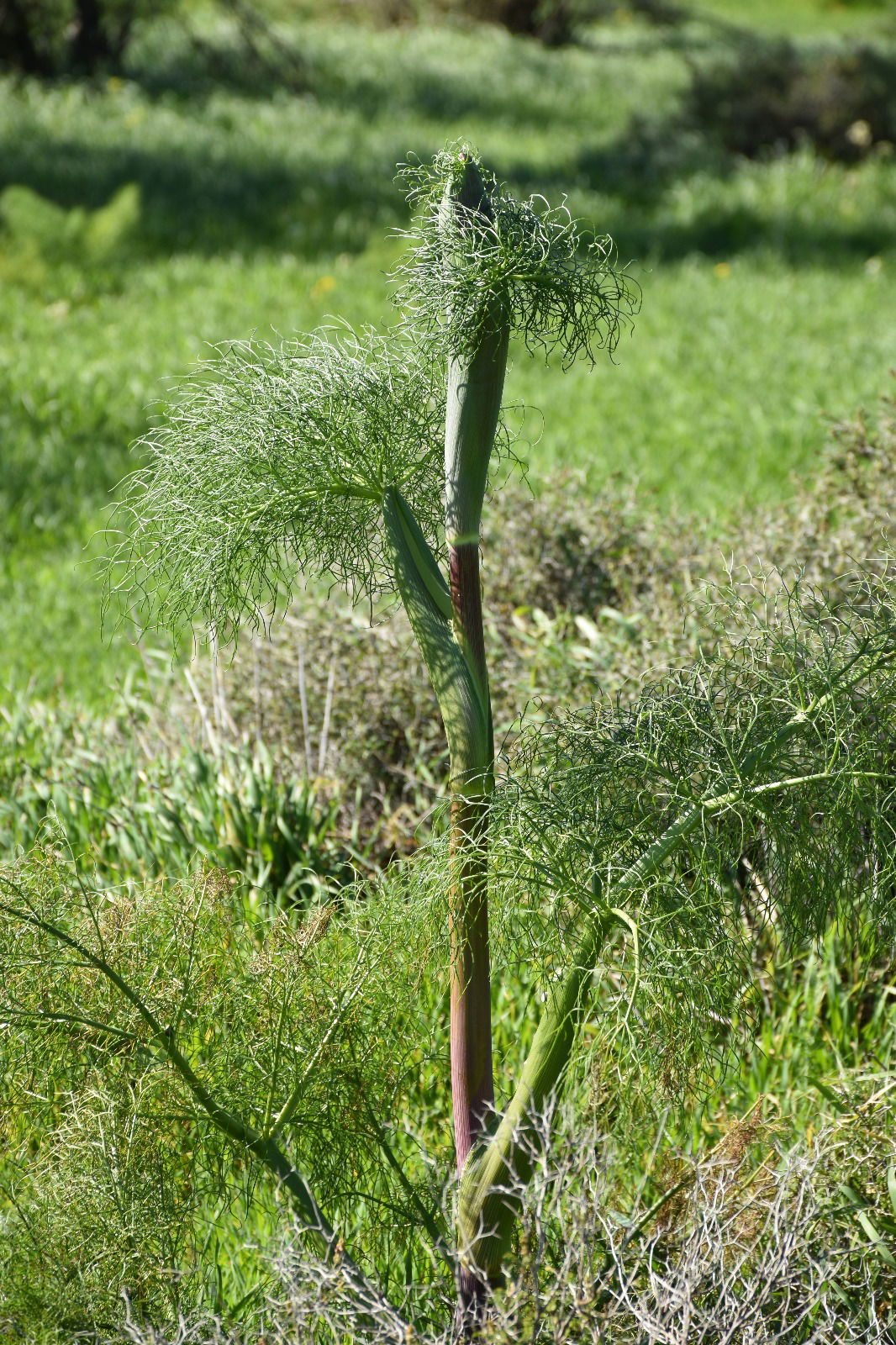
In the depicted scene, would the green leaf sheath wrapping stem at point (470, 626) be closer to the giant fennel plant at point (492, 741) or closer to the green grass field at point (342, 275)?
the giant fennel plant at point (492, 741)

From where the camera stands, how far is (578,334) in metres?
1.50

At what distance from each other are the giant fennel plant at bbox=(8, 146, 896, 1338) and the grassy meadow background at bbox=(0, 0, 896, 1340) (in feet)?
1.28

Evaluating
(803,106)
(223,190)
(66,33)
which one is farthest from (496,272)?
(66,33)

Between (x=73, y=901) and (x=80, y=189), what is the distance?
32.5ft

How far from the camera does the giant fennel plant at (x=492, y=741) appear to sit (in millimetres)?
1458

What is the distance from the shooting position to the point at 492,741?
156cm

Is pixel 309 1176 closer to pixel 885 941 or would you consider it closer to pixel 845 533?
pixel 885 941

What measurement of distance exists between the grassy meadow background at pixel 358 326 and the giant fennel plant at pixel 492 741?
15.4 inches

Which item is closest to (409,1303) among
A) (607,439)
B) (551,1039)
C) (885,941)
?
(551,1039)

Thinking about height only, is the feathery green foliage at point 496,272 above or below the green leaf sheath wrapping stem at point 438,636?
above

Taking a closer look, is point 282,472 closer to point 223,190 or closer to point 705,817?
point 705,817

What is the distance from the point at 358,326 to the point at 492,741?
0.70 metres

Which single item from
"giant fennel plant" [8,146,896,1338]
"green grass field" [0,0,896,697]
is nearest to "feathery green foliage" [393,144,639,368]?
"giant fennel plant" [8,146,896,1338]

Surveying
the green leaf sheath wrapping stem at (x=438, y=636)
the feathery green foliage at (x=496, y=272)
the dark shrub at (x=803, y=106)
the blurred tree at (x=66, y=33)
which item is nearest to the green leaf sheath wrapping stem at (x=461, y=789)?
the green leaf sheath wrapping stem at (x=438, y=636)
